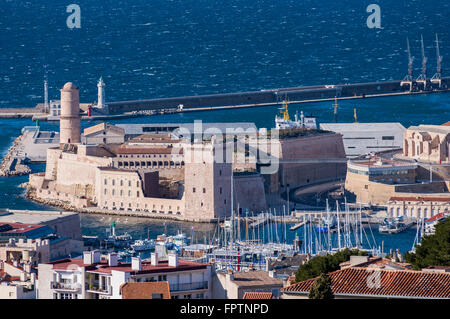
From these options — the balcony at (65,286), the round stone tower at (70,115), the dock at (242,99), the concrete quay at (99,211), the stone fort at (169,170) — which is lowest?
the balcony at (65,286)

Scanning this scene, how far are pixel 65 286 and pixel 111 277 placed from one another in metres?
0.92

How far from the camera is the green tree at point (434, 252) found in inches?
969

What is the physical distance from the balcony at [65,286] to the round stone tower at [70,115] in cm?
3592

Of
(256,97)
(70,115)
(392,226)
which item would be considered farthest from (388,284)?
(256,97)

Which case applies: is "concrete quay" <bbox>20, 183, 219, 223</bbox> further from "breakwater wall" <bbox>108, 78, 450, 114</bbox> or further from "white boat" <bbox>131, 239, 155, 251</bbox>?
"breakwater wall" <bbox>108, 78, 450, 114</bbox>

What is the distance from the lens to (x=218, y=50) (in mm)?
107375

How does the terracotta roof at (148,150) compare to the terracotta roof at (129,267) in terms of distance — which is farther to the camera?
the terracotta roof at (148,150)

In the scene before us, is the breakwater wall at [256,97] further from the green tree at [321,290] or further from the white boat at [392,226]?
the green tree at [321,290]

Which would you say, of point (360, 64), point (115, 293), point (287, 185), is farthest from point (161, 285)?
point (360, 64)

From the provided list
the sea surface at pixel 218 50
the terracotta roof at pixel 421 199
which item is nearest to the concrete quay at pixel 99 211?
the terracotta roof at pixel 421 199

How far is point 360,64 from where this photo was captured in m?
101

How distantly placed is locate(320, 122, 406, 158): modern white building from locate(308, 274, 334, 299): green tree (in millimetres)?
40545

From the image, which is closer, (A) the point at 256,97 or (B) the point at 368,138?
(B) the point at 368,138

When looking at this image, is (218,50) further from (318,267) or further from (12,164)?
(318,267)
